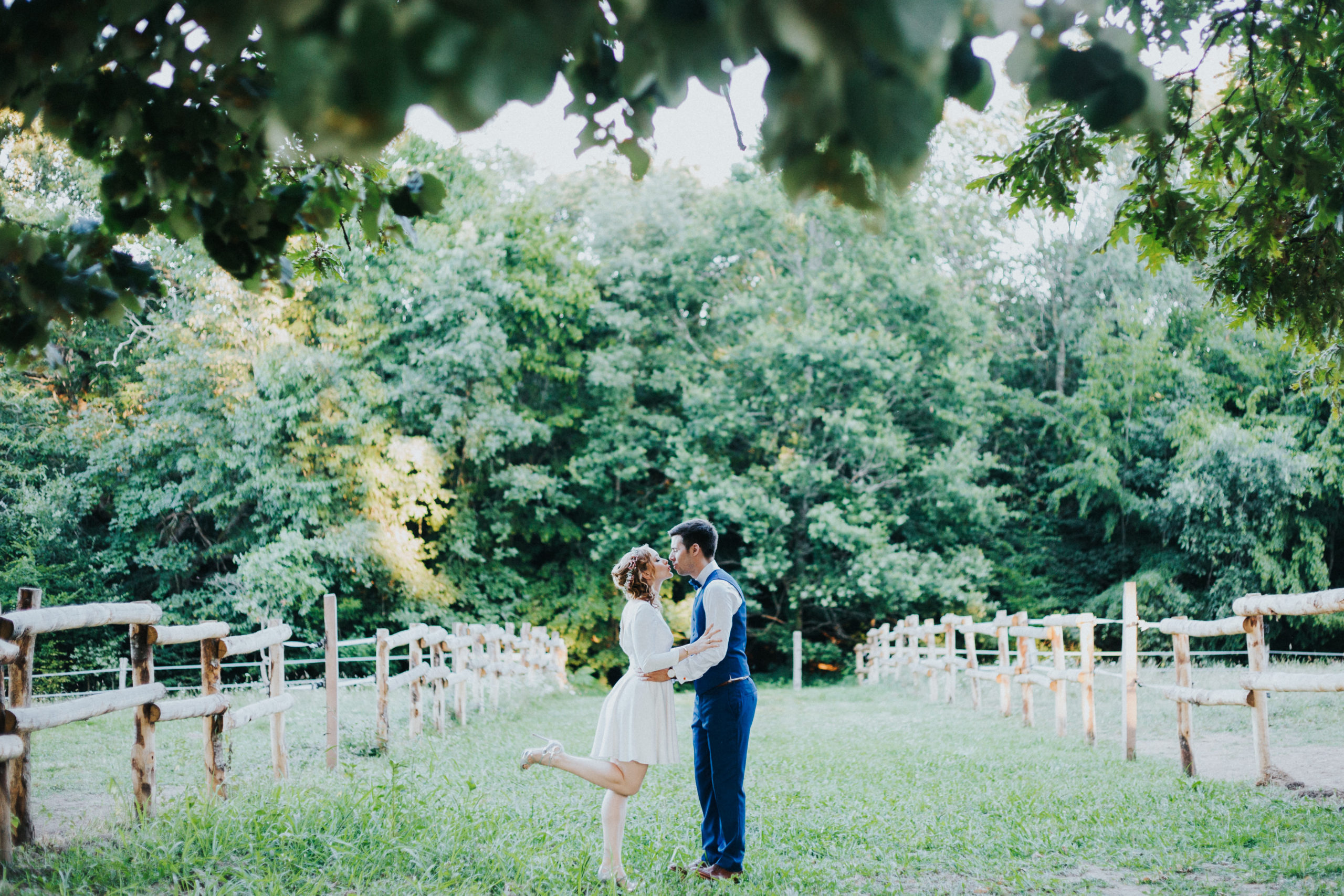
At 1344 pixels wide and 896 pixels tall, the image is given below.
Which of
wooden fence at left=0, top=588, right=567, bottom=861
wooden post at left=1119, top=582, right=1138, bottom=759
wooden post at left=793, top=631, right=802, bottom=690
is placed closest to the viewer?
wooden fence at left=0, top=588, right=567, bottom=861

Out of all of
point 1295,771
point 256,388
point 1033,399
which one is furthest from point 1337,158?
point 1033,399

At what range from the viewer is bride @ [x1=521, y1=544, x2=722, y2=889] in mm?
4828

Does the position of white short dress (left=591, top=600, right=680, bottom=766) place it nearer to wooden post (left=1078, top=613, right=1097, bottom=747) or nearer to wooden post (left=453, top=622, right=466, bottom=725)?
wooden post (left=1078, top=613, right=1097, bottom=747)

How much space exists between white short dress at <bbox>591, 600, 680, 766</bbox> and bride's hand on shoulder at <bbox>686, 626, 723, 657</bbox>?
0.09 metres

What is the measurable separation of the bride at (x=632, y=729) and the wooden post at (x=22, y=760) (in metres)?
2.41

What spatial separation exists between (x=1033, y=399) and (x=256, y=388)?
20149 millimetres

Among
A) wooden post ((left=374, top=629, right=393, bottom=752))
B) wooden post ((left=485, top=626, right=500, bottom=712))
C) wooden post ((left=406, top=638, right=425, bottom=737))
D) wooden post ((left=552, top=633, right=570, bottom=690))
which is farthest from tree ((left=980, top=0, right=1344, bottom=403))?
wooden post ((left=552, top=633, right=570, bottom=690))

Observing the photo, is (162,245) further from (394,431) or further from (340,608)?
(340,608)

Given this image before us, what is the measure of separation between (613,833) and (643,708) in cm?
58

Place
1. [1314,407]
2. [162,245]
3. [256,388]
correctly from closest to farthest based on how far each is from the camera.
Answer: [256,388], [162,245], [1314,407]

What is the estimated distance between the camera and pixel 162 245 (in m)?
23.8

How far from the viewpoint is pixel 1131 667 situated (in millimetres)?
9336

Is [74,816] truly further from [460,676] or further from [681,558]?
[460,676]

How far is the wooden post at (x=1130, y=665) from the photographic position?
8891mm
